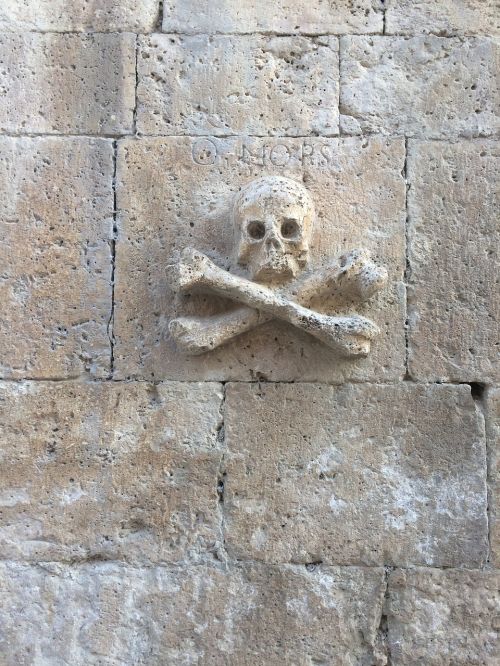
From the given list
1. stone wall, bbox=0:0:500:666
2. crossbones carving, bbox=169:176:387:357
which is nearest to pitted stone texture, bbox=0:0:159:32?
stone wall, bbox=0:0:500:666

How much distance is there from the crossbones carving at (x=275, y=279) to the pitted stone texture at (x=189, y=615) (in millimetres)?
1126

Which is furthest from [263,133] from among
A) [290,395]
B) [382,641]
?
[382,641]

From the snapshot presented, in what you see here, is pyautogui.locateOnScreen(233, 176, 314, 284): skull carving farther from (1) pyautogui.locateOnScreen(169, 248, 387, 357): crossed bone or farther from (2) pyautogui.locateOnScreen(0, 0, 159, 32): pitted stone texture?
(2) pyautogui.locateOnScreen(0, 0, 159, 32): pitted stone texture

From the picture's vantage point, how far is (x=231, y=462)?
3709 mm

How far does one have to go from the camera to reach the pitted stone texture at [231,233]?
379cm

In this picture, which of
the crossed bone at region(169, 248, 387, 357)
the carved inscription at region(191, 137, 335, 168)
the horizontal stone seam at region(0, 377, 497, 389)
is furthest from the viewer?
the carved inscription at region(191, 137, 335, 168)

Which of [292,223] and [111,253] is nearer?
[292,223]

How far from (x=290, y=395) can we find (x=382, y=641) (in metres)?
1.26

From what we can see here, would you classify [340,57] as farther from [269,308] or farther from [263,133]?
[269,308]

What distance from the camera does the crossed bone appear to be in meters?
3.57

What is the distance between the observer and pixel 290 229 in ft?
12.0

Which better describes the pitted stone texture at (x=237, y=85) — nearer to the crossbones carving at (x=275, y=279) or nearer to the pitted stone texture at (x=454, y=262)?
the crossbones carving at (x=275, y=279)

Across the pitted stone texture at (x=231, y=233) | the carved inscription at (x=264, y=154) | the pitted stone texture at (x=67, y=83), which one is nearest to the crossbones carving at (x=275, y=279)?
the pitted stone texture at (x=231, y=233)

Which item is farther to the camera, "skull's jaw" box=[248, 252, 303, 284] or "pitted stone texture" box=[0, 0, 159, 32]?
"pitted stone texture" box=[0, 0, 159, 32]
